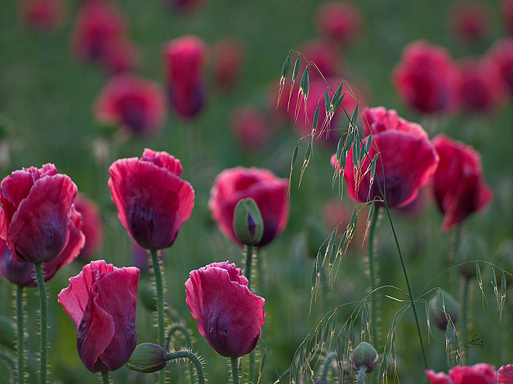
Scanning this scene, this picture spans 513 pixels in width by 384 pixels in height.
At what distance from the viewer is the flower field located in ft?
3.49

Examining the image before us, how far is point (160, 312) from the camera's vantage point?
124 centimetres

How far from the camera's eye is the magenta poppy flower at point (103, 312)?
3.36ft

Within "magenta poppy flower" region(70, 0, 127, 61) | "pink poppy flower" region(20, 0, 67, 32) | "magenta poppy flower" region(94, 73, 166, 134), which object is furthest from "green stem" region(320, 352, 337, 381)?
"pink poppy flower" region(20, 0, 67, 32)

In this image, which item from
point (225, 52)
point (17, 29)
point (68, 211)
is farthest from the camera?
point (17, 29)

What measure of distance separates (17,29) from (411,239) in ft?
18.3

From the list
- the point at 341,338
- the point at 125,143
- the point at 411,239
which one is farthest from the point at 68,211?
the point at 125,143

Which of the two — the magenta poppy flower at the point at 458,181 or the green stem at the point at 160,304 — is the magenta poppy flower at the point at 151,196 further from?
the magenta poppy flower at the point at 458,181

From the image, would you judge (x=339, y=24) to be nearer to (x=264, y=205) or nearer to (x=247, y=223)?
(x=264, y=205)

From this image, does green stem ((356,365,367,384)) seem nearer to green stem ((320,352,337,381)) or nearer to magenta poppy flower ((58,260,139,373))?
green stem ((320,352,337,381))

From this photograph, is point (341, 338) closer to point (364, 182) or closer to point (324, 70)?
point (364, 182)

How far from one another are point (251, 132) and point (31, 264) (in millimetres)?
3004

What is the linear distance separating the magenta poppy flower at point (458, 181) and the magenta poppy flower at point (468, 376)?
2.62 ft

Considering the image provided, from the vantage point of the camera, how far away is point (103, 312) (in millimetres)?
1019

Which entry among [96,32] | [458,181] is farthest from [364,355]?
[96,32]
